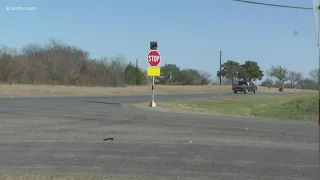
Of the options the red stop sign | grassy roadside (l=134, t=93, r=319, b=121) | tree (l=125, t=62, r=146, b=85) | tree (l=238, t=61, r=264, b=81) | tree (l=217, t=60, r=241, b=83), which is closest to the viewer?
grassy roadside (l=134, t=93, r=319, b=121)

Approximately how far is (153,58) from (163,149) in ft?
55.7

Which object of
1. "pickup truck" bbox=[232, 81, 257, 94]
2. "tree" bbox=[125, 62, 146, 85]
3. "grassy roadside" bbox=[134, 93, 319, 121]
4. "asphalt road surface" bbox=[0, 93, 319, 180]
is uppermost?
"tree" bbox=[125, 62, 146, 85]

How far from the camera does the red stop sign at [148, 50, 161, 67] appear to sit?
85.4ft

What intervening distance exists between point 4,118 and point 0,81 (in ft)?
165

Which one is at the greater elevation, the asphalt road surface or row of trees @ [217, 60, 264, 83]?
row of trees @ [217, 60, 264, 83]

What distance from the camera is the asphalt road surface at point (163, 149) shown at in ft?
23.8

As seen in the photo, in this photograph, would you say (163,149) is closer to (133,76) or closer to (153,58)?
(153,58)

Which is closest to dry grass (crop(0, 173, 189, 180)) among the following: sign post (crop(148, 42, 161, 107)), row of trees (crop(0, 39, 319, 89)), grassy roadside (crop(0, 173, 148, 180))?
grassy roadside (crop(0, 173, 148, 180))

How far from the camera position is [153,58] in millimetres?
26141

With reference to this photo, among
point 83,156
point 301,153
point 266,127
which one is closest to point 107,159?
point 83,156

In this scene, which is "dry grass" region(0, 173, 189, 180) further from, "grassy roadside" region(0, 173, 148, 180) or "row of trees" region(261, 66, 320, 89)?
"row of trees" region(261, 66, 320, 89)

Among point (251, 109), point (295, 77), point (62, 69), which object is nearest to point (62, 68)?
point (62, 69)

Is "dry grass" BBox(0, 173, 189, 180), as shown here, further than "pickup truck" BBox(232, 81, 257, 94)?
No

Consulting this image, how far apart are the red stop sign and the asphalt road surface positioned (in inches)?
455
